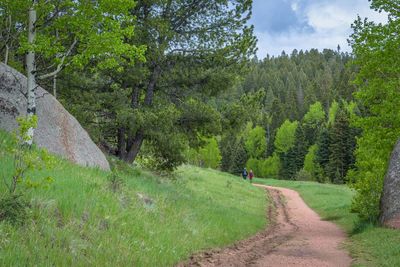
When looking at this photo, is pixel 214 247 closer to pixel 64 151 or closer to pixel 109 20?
pixel 64 151

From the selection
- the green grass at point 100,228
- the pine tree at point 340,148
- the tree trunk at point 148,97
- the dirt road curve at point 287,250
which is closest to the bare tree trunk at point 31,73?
the green grass at point 100,228

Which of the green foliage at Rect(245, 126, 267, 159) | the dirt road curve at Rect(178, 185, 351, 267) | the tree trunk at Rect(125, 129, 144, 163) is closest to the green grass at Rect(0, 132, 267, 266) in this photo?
the dirt road curve at Rect(178, 185, 351, 267)

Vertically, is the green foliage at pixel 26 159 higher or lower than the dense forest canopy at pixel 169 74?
lower

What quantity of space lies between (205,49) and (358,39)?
20.5 feet

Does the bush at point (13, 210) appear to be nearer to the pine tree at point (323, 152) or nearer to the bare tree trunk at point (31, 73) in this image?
the bare tree trunk at point (31, 73)

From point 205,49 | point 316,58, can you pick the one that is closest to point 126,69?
point 205,49

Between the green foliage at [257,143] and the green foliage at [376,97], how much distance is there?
8544 centimetres

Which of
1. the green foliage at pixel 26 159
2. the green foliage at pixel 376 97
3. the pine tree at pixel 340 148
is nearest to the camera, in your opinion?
the green foliage at pixel 26 159

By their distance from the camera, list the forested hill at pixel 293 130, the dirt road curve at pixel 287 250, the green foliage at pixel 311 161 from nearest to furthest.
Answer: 1. the dirt road curve at pixel 287 250
2. the forested hill at pixel 293 130
3. the green foliage at pixel 311 161

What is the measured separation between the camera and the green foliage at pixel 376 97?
1470 centimetres

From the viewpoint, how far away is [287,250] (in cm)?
1042

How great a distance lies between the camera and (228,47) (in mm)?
17656

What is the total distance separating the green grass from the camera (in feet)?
19.4

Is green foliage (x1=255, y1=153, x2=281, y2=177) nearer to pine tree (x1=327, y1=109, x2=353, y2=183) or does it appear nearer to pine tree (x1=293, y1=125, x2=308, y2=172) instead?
pine tree (x1=293, y1=125, x2=308, y2=172)
